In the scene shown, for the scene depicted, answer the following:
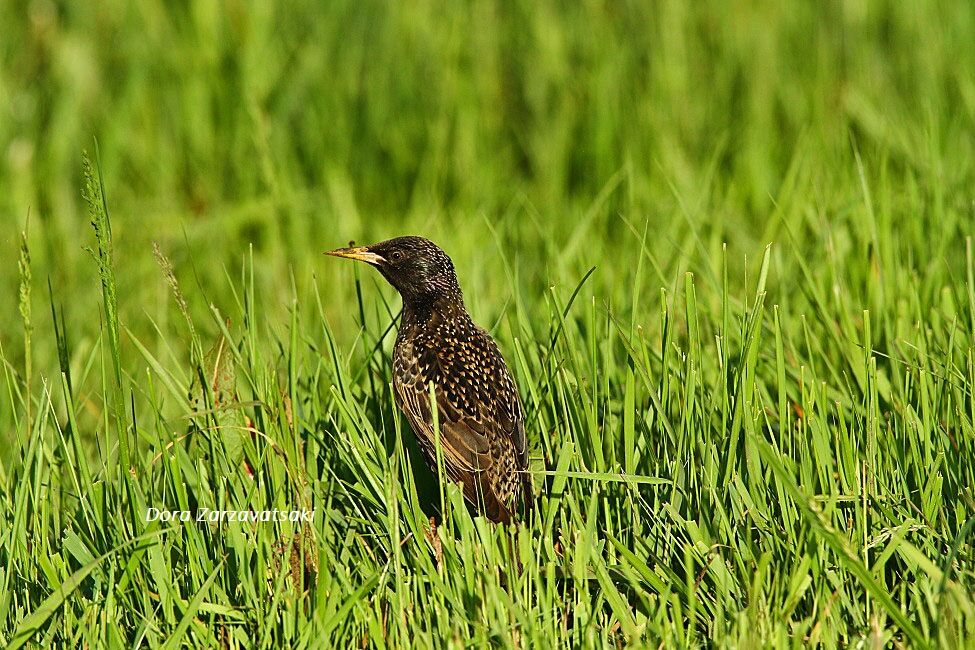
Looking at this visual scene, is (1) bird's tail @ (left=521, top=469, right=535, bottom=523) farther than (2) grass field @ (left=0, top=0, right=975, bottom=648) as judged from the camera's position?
Yes

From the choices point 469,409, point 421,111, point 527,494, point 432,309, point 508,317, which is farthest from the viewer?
point 421,111

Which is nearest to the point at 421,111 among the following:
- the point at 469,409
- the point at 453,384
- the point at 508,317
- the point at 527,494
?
the point at 508,317

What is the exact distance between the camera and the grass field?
11.4 feet

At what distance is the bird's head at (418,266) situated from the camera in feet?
15.9

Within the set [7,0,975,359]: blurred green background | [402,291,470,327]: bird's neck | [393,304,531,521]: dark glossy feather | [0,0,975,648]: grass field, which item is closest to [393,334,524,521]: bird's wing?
[393,304,531,521]: dark glossy feather

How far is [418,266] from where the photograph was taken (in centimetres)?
484

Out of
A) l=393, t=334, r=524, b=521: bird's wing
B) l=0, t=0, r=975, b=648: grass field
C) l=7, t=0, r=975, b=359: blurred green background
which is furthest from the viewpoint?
l=7, t=0, r=975, b=359: blurred green background

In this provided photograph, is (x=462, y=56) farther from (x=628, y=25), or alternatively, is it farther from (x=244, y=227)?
(x=244, y=227)

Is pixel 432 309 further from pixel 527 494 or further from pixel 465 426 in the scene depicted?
pixel 527 494

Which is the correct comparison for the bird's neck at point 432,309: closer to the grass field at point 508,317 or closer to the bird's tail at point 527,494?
the grass field at point 508,317

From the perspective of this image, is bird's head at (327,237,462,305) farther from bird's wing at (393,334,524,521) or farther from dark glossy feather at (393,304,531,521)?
bird's wing at (393,334,524,521)

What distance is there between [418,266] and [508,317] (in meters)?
0.50

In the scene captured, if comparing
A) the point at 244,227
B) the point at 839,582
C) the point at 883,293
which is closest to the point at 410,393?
the point at 839,582

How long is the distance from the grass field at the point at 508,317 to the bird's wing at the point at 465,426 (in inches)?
5.3
